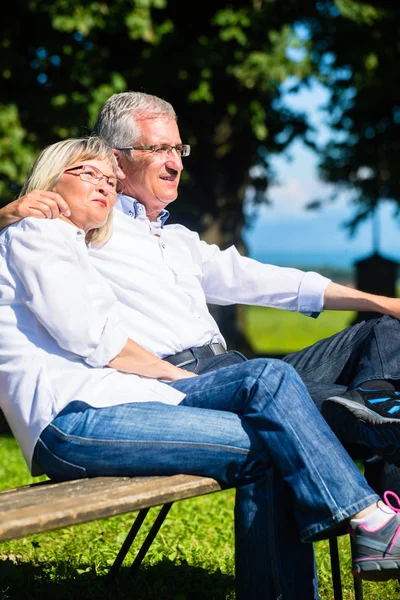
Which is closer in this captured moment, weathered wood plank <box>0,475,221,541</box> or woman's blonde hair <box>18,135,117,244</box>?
→ weathered wood plank <box>0,475,221,541</box>

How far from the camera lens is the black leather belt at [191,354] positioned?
354 centimetres

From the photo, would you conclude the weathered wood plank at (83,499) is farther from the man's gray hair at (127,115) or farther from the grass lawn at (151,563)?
the man's gray hair at (127,115)

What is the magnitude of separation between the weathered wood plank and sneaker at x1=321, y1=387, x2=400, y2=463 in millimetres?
479

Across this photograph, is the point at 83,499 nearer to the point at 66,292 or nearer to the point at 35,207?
the point at 66,292

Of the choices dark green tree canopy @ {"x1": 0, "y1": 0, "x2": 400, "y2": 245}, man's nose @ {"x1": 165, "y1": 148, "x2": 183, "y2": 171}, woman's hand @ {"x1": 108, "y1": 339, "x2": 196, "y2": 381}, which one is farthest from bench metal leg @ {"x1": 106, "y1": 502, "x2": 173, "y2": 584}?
dark green tree canopy @ {"x1": 0, "y1": 0, "x2": 400, "y2": 245}

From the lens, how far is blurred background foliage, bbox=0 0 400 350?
438 inches

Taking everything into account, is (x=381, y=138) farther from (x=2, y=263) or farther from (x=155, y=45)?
(x=2, y=263)

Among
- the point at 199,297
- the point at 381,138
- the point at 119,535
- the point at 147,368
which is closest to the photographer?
the point at 147,368

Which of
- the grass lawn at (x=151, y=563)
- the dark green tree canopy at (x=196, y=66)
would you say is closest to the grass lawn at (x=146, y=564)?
the grass lawn at (x=151, y=563)

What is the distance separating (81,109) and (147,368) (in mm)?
8506

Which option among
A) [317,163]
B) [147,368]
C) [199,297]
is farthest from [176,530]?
[317,163]

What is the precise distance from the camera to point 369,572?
2.68m

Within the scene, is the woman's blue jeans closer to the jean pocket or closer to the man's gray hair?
the jean pocket

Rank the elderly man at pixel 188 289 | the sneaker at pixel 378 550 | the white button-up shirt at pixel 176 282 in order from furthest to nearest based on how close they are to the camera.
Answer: the white button-up shirt at pixel 176 282 < the elderly man at pixel 188 289 < the sneaker at pixel 378 550
